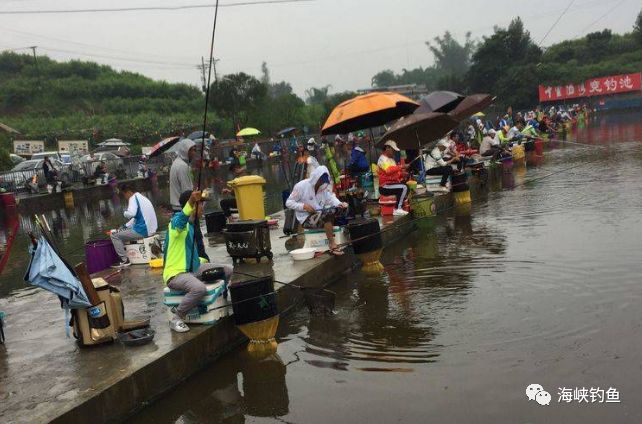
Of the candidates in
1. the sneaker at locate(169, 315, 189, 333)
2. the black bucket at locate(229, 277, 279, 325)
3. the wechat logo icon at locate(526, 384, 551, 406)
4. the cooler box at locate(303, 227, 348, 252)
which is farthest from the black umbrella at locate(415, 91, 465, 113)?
the wechat logo icon at locate(526, 384, 551, 406)

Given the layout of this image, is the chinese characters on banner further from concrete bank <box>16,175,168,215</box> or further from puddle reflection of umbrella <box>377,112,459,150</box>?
puddle reflection of umbrella <box>377,112,459,150</box>

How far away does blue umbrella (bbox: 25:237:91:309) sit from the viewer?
20.3 feet

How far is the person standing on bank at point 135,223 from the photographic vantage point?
10148 mm

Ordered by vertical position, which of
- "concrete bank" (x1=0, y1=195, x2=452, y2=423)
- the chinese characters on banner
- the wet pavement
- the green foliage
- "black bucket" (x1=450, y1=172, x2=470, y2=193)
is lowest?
the wet pavement

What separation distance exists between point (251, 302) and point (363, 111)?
638cm

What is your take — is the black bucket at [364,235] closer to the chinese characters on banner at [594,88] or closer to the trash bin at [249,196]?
the trash bin at [249,196]

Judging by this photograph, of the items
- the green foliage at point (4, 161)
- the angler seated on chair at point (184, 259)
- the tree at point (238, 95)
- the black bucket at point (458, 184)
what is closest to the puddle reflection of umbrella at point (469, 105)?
the black bucket at point (458, 184)

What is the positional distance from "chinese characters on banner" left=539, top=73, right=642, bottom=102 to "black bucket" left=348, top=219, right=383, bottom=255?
63.9 meters

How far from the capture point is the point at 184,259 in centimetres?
674

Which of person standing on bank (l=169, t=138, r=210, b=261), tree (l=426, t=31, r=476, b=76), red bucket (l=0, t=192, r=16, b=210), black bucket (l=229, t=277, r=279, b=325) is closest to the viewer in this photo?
black bucket (l=229, t=277, r=279, b=325)

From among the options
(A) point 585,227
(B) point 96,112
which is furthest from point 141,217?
(B) point 96,112

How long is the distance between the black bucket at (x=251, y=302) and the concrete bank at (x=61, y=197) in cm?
2209

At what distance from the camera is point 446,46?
15938 centimetres

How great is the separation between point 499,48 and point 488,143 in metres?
56.8
